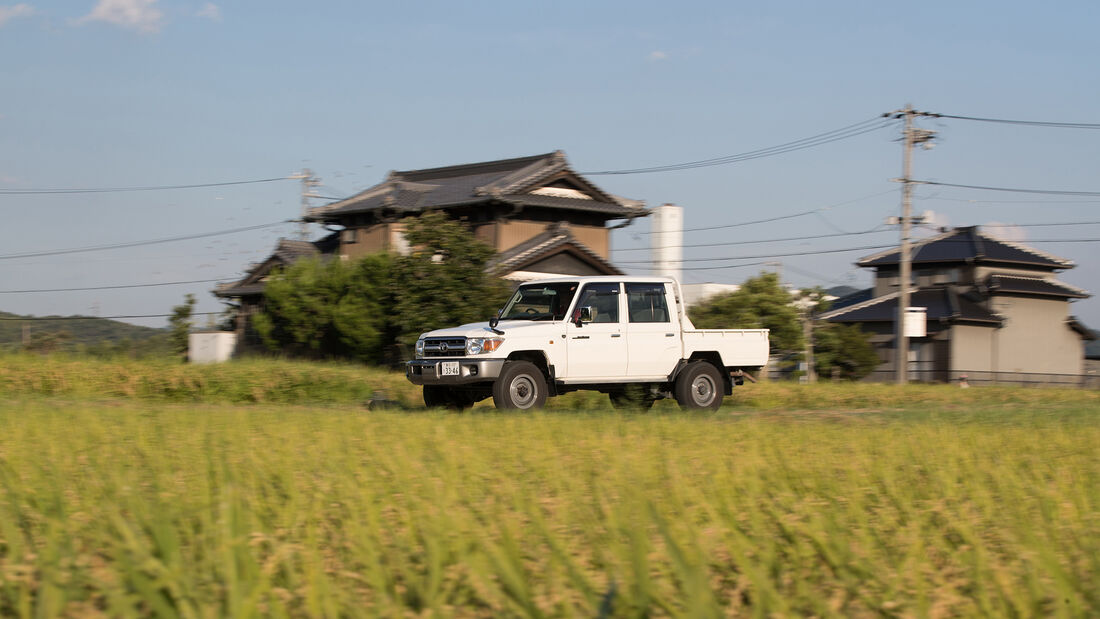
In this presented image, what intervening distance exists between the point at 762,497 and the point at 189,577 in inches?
122

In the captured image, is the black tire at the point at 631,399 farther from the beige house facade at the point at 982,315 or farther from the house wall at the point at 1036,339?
the house wall at the point at 1036,339

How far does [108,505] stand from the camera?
462cm

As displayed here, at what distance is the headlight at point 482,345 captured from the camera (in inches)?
531

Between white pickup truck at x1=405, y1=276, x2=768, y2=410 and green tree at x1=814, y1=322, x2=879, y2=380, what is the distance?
19585 mm

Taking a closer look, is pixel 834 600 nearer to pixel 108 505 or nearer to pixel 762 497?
pixel 762 497

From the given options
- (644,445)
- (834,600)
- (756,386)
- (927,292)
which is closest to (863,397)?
(756,386)

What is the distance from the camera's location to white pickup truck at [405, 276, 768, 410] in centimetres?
1359

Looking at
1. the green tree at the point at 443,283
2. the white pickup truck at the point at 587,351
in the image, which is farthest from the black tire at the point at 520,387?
the green tree at the point at 443,283

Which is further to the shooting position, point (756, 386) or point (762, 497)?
point (756, 386)

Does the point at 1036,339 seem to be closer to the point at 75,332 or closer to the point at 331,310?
the point at 331,310

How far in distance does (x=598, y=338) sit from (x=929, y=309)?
112ft

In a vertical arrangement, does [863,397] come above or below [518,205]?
below

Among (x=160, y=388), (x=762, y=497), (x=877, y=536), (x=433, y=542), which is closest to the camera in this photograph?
(x=433, y=542)

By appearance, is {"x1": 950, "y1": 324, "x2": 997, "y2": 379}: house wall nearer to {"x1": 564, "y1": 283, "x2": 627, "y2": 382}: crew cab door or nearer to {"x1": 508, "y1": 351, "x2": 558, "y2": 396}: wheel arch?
{"x1": 564, "y1": 283, "x2": 627, "y2": 382}: crew cab door
